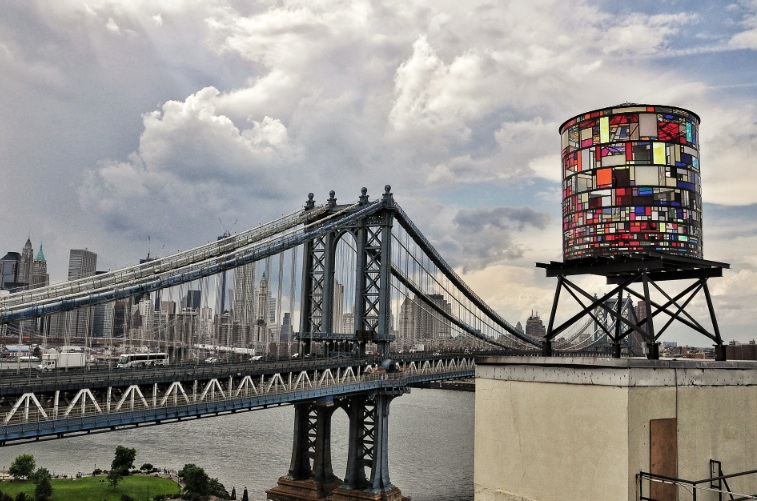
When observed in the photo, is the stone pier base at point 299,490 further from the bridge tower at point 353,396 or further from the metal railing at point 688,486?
the metal railing at point 688,486

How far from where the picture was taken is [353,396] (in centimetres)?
5262

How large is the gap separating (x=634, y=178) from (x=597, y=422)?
1202cm

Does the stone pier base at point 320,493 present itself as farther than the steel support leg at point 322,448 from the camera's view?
No

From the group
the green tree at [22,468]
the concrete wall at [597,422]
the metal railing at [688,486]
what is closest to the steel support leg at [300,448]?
the green tree at [22,468]

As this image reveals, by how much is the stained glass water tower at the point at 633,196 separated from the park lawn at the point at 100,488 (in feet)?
146

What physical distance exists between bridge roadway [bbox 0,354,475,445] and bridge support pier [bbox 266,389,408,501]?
2595 mm

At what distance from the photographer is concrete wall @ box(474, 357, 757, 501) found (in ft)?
28.2

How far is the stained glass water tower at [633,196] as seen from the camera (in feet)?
62.1

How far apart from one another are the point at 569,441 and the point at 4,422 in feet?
78.7

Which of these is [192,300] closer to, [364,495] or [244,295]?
[244,295]

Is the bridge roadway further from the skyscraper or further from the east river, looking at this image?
the east river

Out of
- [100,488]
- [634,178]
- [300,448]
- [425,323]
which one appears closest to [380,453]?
[300,448]

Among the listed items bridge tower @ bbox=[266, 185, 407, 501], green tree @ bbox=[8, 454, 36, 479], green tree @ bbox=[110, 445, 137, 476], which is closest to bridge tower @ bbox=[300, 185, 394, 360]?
bridge tower @ bbox=[266, 185, 407, 501]

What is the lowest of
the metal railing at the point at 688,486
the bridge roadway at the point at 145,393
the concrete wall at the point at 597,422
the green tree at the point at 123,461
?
the green tree at the point at 123,461
